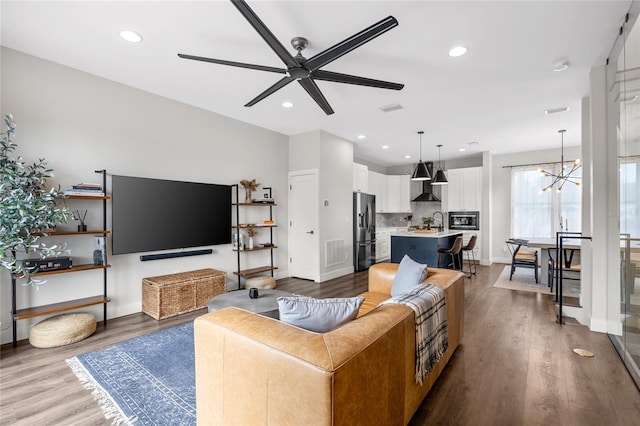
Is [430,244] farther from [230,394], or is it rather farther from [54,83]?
[54,83]

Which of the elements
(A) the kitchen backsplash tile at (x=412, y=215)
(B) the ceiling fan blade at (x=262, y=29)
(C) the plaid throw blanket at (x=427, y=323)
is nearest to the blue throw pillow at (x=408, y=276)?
(C) the plaid throw blanket at (x=427, y=323)

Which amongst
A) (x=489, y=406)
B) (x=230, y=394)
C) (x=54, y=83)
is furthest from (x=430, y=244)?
(x=54, y=83)

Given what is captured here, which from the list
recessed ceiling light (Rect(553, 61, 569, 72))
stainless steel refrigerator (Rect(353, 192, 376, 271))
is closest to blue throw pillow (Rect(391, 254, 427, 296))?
recessed ceiling light (Rect(553, 61, 569, 72))

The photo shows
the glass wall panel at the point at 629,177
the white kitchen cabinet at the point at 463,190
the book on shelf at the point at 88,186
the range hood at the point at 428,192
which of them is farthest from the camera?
the range hood at the point at 428,192

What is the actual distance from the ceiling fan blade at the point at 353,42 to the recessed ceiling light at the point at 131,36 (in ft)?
5.27

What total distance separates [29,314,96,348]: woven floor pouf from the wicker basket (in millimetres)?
629

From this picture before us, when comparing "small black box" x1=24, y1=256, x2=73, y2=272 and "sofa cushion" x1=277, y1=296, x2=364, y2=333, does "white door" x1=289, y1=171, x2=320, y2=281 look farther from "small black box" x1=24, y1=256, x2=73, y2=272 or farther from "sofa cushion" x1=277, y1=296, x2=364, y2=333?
"sofa cushion" x1=277, y1=296, x2=364, y2=333

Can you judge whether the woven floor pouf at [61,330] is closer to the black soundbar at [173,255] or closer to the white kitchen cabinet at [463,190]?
the black soundbar at [173,255]

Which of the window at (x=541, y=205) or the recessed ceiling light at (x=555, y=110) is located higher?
the recessed ceiling light at (x=555, y=110)

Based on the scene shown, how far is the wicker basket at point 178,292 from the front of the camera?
137 inches

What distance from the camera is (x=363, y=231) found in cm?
654

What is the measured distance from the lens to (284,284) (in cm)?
519

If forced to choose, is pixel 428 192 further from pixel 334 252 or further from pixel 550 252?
pixel 334 252

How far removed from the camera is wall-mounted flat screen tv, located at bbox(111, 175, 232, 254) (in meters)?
3.48
